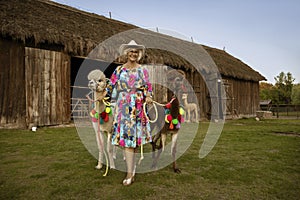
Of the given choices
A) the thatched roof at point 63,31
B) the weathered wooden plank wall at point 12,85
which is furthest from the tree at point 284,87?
the weathered wooden plank wall at point 12,85

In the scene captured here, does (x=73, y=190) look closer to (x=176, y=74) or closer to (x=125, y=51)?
(x=125, y=51)

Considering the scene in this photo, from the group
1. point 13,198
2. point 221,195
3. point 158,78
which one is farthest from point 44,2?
point 221,195

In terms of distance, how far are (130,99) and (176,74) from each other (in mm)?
939

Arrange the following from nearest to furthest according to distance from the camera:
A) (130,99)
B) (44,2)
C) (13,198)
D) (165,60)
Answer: (13,198)
(130,99)
(44,2)
(165,60)

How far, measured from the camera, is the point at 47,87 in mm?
8250

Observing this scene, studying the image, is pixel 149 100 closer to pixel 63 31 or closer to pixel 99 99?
pixel 99 99

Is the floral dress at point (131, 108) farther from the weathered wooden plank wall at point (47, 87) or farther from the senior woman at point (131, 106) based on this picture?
the weathered wooden plank wall at point (47, 87)

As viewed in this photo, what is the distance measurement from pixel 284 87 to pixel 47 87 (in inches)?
1838

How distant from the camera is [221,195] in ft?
8.71

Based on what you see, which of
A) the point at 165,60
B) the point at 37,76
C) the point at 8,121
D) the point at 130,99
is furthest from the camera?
the point at 165,60

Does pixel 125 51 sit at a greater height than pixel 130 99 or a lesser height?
greater

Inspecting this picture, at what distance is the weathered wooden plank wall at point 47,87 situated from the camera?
25.7 feet

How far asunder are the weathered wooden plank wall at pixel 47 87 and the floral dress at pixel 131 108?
576 centimetres

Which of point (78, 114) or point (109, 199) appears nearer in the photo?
point (109, 199)
